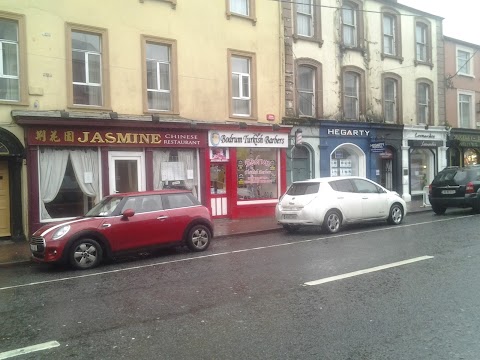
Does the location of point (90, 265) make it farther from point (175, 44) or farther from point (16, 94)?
point (175, 44)

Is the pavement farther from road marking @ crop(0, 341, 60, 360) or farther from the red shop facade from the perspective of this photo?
road marking @ crop(0, 341, 60, 360)

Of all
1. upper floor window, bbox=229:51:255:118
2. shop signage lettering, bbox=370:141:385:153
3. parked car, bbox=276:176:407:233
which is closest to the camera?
parked car, bbox=276:176:407:233

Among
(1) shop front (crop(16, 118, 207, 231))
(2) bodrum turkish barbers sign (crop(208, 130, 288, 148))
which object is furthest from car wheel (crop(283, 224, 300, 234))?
(2) bodrum turkish barbers sign (crop(208, 130, 288, 148))

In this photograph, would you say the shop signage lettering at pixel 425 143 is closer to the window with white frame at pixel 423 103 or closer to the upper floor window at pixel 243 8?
the window with white frame at pixel 423 103

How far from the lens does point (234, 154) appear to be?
55.0ft

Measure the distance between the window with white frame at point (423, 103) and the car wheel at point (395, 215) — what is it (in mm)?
11471

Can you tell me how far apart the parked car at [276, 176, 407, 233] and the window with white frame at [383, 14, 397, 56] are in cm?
1140

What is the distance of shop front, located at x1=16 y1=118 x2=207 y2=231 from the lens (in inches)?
503

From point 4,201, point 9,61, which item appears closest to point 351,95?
point 9,61

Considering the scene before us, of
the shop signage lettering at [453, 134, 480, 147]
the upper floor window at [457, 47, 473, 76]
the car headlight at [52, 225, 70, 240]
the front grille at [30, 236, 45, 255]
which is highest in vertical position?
the upper floor window at [457, 47, 473, 76]

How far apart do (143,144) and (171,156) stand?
1.22 meters

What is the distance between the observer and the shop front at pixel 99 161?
12.8 m

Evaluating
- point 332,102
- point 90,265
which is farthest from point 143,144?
point 332,102

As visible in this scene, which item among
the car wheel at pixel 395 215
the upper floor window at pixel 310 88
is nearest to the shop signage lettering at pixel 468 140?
the upper floor window at pixel 310 88
